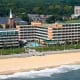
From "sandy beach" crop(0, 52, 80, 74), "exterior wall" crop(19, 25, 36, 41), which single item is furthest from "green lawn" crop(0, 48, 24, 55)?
"exterior wall" crop(19, 25, 36, 41)

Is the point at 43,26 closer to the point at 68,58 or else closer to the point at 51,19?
the point at 68,58

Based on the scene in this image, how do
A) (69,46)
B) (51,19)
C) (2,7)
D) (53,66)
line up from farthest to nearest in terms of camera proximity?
(2,7) < (51,19) < (69,46) < (53,66)

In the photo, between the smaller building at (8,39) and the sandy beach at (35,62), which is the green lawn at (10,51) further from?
the sandy beach at (35,62)

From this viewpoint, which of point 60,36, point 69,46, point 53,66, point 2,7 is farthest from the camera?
point 2,7

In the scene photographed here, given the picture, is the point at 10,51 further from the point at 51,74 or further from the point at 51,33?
the point at 51,33

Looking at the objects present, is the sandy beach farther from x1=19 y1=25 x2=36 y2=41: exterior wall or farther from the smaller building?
x1=19 y1=25 x2=36 y2=41: exterior wall

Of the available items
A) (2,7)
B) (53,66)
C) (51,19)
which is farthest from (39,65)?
(2,7)
